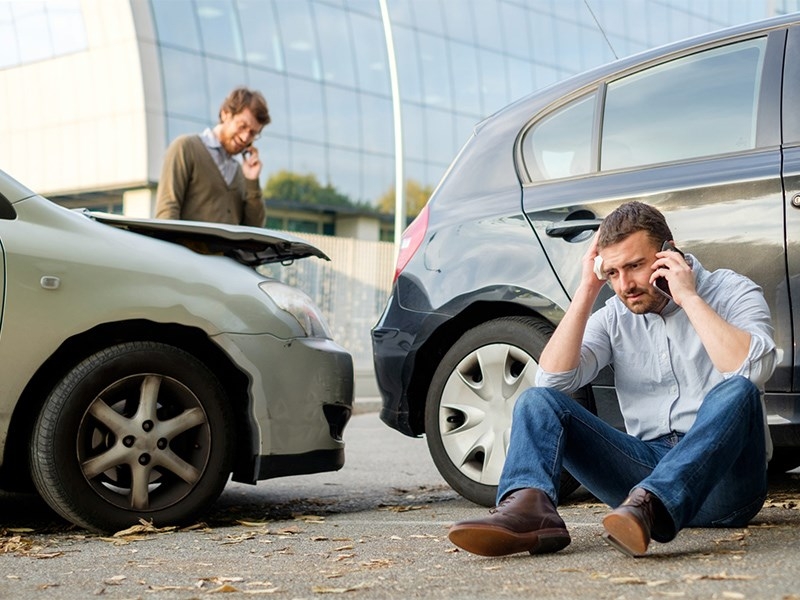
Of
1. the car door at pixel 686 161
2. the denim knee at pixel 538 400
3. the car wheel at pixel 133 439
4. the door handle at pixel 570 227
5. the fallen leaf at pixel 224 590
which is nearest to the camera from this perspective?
the fallen leaf at pixel 224 590

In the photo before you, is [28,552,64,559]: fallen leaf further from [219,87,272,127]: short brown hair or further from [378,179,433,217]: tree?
[378,179,433,217]: tree

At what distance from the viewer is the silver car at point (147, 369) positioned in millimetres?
4691

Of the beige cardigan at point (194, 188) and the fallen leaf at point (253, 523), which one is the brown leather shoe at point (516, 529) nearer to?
the fallen leaf at point (253, 523)

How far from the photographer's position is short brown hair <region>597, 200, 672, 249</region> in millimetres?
3926

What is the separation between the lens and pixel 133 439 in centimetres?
475

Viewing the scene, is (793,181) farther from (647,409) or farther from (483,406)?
(483,406)

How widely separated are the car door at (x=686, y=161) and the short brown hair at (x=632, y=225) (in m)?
0.65

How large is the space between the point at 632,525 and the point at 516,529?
361mm

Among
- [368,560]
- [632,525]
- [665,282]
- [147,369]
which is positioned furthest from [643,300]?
[147,369]

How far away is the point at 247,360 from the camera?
506 cm

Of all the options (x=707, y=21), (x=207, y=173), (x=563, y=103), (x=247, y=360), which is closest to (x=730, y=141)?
(x=563, y=103)

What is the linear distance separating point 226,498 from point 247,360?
1476 mm

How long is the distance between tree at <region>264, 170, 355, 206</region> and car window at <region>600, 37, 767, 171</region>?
2426cm

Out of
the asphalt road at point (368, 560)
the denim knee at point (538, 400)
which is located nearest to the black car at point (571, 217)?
the asphalt road at point (368, 560)
